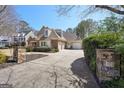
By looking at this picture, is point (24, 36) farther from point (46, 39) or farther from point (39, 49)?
point (39, 49)

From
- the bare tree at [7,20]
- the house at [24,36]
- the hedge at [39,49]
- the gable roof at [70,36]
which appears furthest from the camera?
the gable roof at [70,36]

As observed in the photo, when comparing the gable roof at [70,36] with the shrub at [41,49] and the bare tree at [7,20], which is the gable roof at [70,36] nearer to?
the shrub at [41,49]

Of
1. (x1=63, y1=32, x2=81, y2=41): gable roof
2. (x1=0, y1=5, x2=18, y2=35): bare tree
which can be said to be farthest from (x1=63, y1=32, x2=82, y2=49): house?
(x1=0, y1=5, x2=18, y2=35): bare tree

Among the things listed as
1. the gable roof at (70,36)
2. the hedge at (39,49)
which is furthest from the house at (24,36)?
the gable roof at (70,36)

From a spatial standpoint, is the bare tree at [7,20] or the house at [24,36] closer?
the bare tree at [7,20]

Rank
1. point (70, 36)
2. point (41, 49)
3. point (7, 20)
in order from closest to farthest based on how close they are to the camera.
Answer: point (7, 20)
point (41, 49)
point (70, 36)

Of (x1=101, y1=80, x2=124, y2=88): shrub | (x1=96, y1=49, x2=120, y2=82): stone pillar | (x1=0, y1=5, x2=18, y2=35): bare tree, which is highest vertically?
(x1=0, y1=5, x2=18, y2=35): bare tree

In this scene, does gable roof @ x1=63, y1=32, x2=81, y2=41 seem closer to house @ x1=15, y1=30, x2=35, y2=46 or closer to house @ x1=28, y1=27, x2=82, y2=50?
house @ x1=28, y1=27, x2=82, y2=50

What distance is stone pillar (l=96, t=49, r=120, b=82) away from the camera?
15.9 ft

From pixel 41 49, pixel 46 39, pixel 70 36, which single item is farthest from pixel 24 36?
pixel 70 36

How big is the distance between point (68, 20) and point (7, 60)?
390cm

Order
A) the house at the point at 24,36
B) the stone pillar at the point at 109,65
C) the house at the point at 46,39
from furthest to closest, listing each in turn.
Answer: the house at the point at 46,39 → the house at the point at 24,36 → the stone pillar at the point at 109,65

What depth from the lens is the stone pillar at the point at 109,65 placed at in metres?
4.83

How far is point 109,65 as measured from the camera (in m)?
4.88
